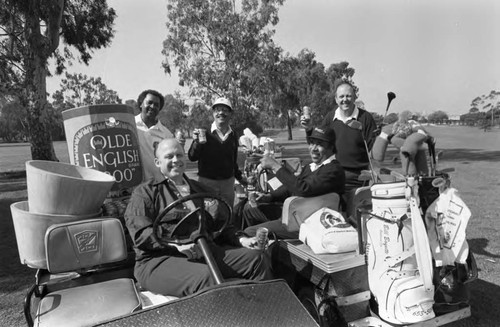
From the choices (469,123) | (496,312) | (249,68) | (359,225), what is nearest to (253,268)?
(359,225)

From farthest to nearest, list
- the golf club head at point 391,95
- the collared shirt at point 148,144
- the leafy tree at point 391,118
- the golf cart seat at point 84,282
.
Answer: the collared shirt at point 148,144 < the leafy tree at point 391,118 < the golf club head at point 391,95 < the golf cart seat at point 84,282

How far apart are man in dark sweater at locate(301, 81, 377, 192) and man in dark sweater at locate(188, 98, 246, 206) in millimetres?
1078

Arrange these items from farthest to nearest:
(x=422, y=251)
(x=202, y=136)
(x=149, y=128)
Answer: (x=202, y=136)
(x=149, y=128)
(x=422, y=251)

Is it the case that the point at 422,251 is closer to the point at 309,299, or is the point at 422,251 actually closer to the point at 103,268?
the point at 309,299

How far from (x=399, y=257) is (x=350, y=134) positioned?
76.9 inches

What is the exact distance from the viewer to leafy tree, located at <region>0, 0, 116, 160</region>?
13.0m

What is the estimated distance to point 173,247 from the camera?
2.54m

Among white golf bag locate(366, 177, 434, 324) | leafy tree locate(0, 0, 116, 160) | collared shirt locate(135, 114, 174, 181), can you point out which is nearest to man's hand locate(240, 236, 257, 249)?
white golf bag locate(366, 177, 434, 324)

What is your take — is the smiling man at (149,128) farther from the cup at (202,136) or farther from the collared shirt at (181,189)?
the collared shirt at (181,189)

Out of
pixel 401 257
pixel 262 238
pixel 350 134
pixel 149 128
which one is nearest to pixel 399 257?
pixel 401 257

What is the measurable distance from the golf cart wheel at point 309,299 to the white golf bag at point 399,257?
20.1 inches

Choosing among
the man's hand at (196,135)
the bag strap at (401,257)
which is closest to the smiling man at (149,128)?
the man's hand at (196,135)

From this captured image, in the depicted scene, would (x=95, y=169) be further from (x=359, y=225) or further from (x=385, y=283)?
(x=385, y=283)

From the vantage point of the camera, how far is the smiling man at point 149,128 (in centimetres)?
397
